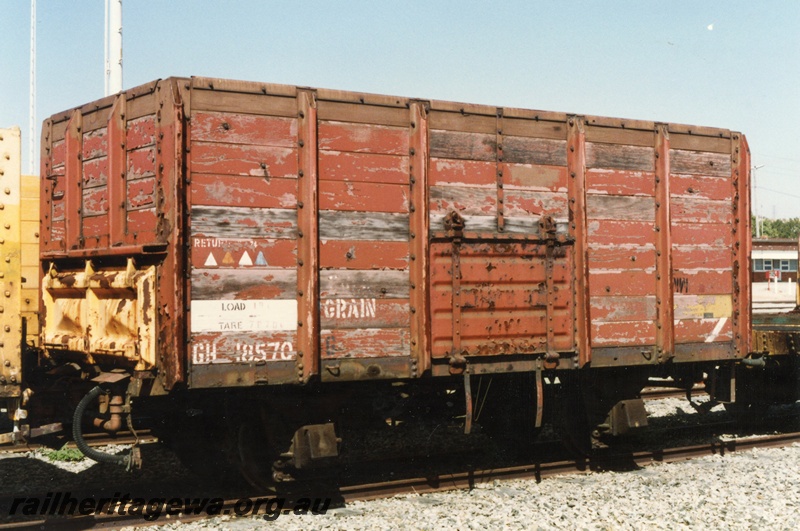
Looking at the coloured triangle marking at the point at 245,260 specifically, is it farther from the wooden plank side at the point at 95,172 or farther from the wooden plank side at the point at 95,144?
the wooden plank side at the point at 95,144

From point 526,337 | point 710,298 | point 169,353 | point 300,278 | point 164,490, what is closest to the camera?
point 169,353

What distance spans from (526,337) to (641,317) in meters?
1.56

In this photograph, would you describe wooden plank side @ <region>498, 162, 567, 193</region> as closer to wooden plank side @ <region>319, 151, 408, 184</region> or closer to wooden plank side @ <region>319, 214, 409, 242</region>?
wooden plank side @ <region>319, 151, 408, 184</region>

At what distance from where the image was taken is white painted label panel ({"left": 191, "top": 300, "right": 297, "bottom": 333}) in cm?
619

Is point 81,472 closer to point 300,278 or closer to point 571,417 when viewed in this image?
point 300,278

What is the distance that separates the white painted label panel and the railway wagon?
0.5 inches

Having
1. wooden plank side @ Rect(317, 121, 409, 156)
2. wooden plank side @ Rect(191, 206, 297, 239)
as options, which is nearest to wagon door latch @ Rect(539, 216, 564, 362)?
wooden plank side @ Rect(317, 121, 409, 156)

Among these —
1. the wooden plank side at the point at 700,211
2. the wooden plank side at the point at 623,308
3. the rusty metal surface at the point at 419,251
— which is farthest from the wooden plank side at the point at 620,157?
the rusty metal surface at the point at 419,251

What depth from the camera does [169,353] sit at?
5.97 meters

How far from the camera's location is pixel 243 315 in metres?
6.32

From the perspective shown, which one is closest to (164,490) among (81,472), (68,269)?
(81,472)

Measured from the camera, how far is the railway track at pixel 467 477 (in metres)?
6.22

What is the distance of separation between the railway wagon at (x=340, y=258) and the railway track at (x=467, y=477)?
422 mm

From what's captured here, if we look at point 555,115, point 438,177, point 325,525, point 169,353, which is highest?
point 555,115
